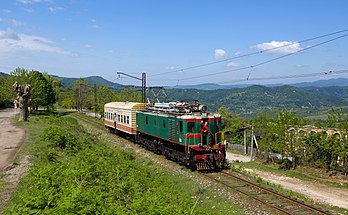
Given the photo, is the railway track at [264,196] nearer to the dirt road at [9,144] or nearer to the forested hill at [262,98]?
the dirt road at [9,144]

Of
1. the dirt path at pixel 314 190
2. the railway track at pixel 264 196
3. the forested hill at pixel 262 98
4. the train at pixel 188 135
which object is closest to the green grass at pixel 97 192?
the railway track at pixel 264 196

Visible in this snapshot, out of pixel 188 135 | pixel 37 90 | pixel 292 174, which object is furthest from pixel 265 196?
pixel 37 90

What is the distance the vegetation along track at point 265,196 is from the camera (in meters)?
12.1

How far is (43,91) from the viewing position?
5728 cm

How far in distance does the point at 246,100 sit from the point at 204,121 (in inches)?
5240

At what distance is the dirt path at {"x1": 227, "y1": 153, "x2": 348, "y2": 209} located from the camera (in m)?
14.3

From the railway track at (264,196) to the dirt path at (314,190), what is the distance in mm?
1934

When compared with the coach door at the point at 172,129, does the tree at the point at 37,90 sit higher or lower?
higher

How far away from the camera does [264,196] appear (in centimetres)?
1389

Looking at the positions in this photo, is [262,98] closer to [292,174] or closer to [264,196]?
[292,174]

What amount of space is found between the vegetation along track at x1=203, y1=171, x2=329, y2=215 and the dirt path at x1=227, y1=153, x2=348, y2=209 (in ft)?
6.33

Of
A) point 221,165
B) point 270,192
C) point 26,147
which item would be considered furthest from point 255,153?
point 26,147

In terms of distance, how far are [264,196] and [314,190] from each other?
409cm

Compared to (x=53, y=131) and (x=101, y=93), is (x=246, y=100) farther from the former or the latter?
(x=53, y=131)
